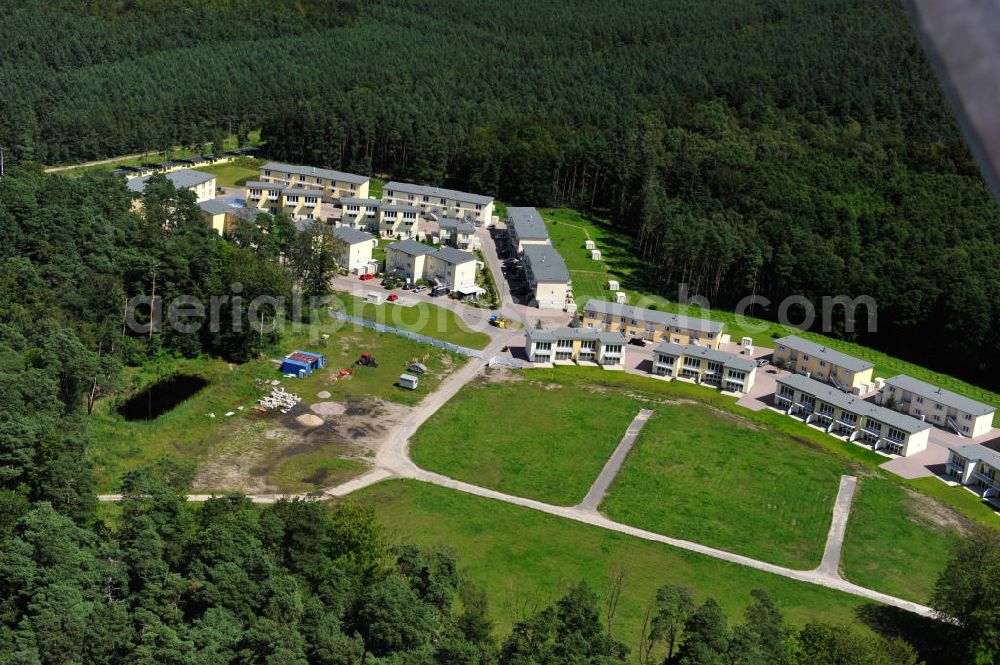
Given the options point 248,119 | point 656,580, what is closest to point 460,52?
point 248,119

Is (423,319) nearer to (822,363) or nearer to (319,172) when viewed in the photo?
(822,363)

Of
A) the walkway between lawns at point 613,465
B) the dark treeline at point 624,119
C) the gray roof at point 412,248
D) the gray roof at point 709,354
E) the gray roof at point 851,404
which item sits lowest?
the walkway between lawns at point 613,465

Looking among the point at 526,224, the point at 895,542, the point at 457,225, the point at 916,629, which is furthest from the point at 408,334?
the point at 916,629

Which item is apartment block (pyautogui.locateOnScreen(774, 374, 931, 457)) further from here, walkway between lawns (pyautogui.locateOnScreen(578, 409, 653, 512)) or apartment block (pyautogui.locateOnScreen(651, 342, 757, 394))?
walkway between lawns (pyautogui.locateOnScreen(578, 409, 653, 512))

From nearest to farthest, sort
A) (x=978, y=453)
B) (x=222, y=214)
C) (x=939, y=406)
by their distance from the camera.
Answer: (x=978, y=453)
(x=939, y=406)
(x=222, y=214)

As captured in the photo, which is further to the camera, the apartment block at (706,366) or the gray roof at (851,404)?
the apartment block at (706,366)

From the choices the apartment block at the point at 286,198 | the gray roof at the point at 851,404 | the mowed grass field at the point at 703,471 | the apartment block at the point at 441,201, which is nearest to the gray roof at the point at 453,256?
the mowed grass field at the point at 703,471

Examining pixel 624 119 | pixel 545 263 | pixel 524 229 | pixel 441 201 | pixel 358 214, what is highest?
pixel 624 119

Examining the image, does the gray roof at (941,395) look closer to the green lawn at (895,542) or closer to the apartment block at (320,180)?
the green lawn at (895,542)
